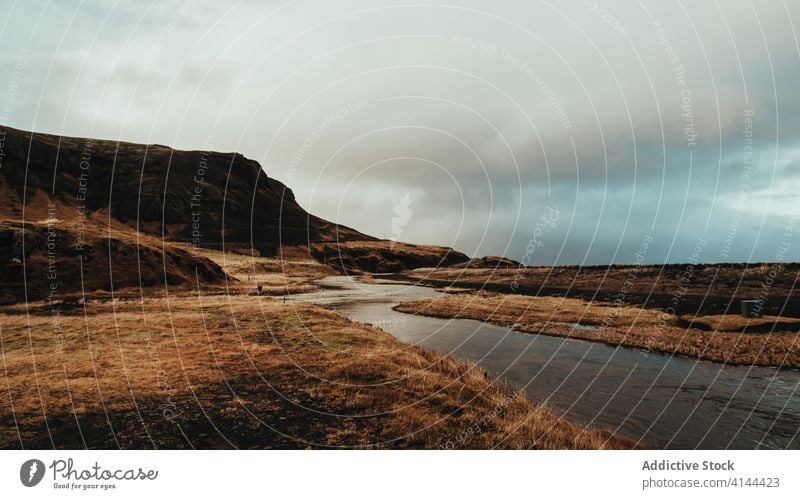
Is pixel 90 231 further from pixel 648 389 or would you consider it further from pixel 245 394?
pixel 648 389

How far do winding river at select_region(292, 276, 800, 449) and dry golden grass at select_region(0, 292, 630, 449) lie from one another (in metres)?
2.70

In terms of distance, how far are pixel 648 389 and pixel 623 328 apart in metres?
18.8

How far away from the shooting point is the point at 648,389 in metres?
21.6

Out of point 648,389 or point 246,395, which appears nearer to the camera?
point 246,395

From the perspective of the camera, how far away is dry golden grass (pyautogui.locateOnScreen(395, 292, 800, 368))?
28109 millimetres
